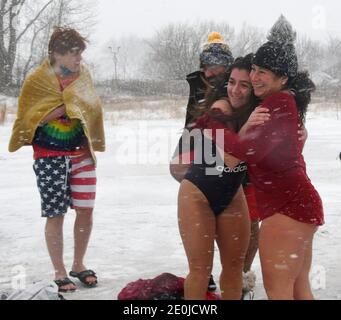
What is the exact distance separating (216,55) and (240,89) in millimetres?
660

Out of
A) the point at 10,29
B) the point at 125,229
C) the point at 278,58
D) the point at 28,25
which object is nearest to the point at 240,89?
the point at 278,58

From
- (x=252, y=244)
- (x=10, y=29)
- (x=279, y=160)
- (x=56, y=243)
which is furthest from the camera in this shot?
(x=10, y=29)

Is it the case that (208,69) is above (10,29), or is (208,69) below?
below

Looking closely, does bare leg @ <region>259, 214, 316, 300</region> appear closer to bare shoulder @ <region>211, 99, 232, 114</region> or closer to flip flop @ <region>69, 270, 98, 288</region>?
bare shoulder @ <region>211, 99, 232, 114</region>

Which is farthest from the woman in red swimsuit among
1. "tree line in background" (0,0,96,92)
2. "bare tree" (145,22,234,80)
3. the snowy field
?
"bare tree" (145,22,234,80)

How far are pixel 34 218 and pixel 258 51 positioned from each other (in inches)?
155

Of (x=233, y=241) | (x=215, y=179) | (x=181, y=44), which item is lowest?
(x=233, y=241)

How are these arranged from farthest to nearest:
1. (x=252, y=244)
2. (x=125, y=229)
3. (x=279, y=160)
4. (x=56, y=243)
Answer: (x=125, y=229) → (x=56, y=243) → (x=252, y=244) → (x=279, y=160)

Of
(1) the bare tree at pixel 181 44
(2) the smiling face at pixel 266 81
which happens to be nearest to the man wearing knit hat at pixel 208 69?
(2) the smiling face at pixel 266 81

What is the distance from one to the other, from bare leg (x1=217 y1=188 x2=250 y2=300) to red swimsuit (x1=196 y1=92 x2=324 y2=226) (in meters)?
0.33

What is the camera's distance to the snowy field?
4129mm

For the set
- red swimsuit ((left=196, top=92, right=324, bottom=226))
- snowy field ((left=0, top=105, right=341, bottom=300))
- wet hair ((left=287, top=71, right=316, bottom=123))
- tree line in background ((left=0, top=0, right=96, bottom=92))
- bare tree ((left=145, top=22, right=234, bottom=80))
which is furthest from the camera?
bare tree ((left=145, top=22, right=234, bottom=80))

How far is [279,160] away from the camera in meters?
2.57

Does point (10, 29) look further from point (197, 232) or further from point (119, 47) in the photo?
point (197, 232)
